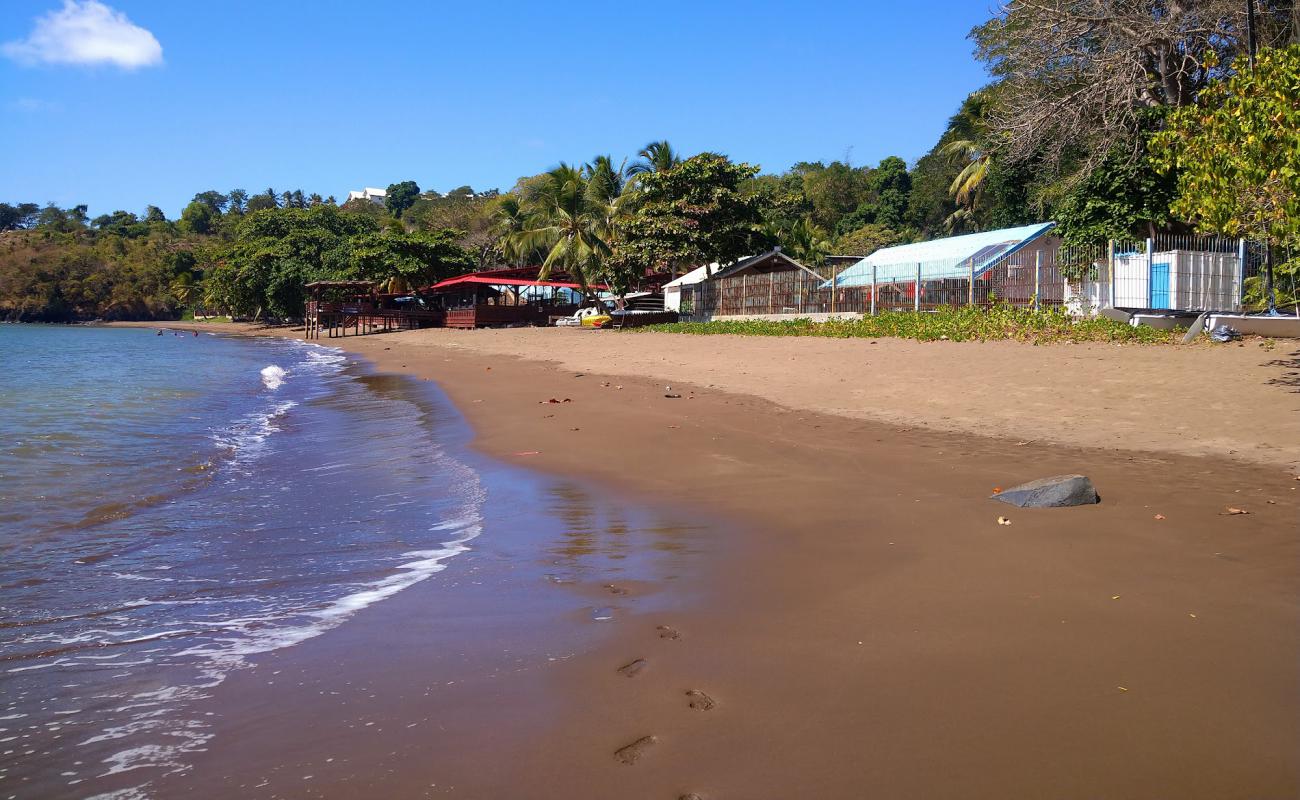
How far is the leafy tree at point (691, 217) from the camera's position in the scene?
3112 cm

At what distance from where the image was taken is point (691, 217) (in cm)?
3139

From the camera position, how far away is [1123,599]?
3.92 m

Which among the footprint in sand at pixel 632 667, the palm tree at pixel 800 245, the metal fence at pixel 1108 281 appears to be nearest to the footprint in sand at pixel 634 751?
the footprint in sand at pixel 632 667

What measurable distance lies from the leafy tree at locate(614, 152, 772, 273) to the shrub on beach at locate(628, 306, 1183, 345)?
1031cm

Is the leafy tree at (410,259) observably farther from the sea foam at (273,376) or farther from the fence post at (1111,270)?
the fence post at (1111,270)

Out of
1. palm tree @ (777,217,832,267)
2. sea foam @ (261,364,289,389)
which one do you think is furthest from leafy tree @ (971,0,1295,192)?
palm tree @ (777,217,832,267)

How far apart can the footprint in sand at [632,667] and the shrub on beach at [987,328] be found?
1261 cm

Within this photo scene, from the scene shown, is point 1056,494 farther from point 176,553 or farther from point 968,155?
point 968,155

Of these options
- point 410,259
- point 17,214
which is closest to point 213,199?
point 17,214

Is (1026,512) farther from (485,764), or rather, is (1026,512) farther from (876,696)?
(485,764)

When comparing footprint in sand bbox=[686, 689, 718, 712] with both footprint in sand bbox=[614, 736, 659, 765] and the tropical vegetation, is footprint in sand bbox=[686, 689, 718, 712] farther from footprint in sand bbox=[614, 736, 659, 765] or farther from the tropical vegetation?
the tropical vegetation

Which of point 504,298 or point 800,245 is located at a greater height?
point 800,245

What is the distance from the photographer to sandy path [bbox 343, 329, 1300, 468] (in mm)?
8008

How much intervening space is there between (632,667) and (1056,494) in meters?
3.60
